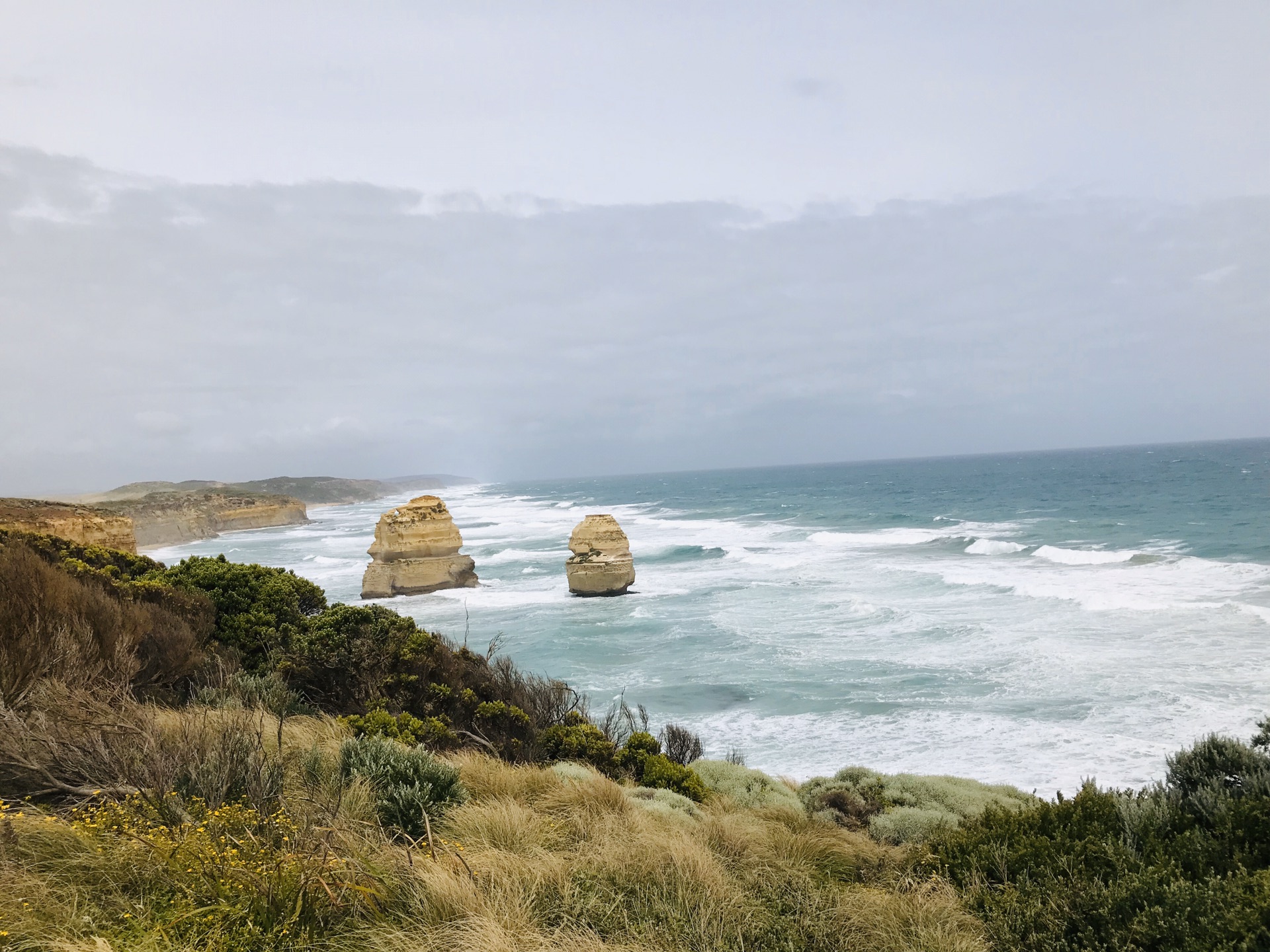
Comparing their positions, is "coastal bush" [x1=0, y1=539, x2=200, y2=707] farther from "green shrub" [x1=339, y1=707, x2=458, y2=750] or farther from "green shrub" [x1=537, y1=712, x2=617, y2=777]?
"green shrub" [x1=537, y1=712, x2=617, y2=777]

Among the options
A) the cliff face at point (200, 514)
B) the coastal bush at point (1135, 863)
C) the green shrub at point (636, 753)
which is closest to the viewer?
the coastal bush at point (1135, 863)

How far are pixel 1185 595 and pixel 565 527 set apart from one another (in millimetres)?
44216

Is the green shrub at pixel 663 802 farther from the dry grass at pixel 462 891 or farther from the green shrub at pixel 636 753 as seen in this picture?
the dry grass at pixel 462 891

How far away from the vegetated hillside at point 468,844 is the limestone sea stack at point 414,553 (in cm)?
2314

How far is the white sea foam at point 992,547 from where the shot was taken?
36.9m

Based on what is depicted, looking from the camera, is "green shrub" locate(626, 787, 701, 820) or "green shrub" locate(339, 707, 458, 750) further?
"green shrub" locate(339, 707, 458, 750)

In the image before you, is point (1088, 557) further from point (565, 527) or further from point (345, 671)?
point (565, 527)

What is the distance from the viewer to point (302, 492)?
143m

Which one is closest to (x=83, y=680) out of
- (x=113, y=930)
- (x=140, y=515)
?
(x=113, y=930)

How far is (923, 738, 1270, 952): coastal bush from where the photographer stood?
3.55 meters

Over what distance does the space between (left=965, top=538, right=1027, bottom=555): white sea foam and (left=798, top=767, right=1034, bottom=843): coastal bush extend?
31.0 metres

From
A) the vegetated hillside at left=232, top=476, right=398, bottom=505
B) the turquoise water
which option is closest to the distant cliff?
the vegetated hillside at left=232, top=476, right=398, bottom=505

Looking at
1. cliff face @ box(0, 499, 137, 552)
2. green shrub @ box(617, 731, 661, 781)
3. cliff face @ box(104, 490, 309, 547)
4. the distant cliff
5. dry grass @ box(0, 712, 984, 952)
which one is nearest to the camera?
A: dry grass @ box(0, 712, 984, 952)

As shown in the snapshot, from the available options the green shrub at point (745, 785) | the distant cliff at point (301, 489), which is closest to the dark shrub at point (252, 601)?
the green shrub at point (745, 785)
